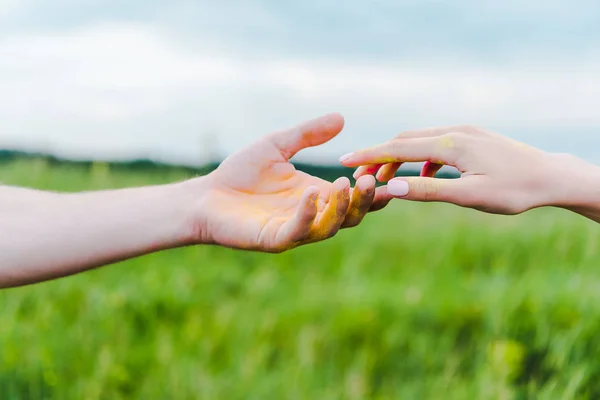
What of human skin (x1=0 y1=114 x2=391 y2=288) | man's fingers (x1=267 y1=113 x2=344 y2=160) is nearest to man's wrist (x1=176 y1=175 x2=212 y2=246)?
human skin (x1=0 y1=114 x2=391 y2=288)

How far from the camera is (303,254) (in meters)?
4.14

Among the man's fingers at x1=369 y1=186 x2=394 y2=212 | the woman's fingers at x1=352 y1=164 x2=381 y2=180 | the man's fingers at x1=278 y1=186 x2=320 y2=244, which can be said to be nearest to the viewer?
the man's fingers at x1=278 y1=186 x2=320 y2=244

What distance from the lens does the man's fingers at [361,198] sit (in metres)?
1.59

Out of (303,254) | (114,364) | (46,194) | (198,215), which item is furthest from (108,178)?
(198,215)

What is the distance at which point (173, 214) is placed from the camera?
74.9 inches

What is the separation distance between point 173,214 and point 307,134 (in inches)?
16.2

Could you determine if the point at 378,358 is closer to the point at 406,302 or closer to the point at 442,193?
the point at 406,302

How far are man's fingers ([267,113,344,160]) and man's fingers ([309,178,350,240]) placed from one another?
25cm

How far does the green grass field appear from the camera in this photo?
2.72 meters

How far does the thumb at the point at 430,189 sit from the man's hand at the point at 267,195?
0.06m

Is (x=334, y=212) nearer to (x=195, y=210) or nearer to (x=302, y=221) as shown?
(x=302, y=221)

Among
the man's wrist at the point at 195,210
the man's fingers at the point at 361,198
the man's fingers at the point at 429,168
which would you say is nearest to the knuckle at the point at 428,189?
the man's fingers at the point at 361,198

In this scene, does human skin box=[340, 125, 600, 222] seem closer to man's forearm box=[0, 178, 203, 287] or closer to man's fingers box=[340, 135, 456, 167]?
man's fingers box=[340, 135, 456, 167]

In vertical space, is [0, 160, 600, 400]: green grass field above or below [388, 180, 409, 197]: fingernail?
below
